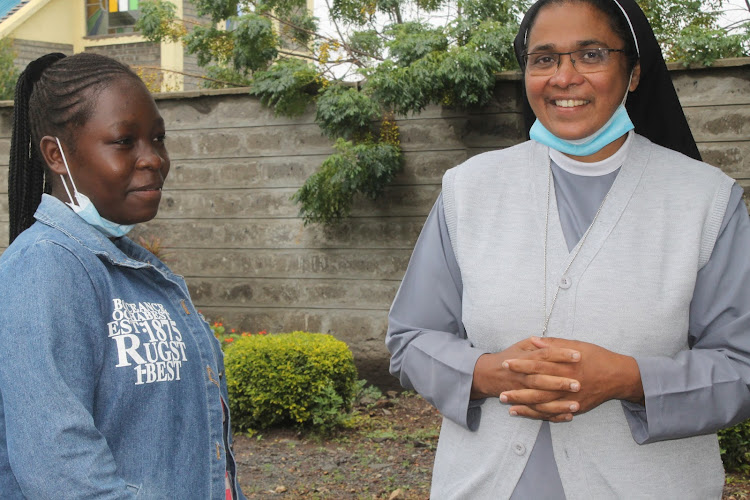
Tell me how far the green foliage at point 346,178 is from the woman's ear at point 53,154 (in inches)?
213

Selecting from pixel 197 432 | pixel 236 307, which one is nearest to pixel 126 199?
pixel 197 432

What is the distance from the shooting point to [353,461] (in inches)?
222

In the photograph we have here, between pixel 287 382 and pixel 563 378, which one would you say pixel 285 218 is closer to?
pixel 287 382

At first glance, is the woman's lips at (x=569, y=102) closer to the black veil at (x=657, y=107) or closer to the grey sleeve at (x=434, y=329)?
the black veil at (x=657, y=107)

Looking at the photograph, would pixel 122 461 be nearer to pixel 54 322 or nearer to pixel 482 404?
pixel 54 322

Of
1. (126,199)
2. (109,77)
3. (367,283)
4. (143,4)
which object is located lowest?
(367,283)

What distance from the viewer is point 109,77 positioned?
188 cm

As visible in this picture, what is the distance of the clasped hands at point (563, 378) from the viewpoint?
5.99 feet

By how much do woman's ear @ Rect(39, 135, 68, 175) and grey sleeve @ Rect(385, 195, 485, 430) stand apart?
876mm

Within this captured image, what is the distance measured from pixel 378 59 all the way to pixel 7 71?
10991 millimetres

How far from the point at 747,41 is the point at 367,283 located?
154 inches

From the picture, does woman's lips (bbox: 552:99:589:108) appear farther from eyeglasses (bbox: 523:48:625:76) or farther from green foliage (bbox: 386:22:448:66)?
green foliage (bbox: 386:22:448:66)

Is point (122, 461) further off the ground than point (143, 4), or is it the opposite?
point (143, 4)

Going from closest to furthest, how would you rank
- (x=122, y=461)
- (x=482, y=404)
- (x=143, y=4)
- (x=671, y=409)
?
1. (x=122, y=461)
2. (x=671, y=409)
3. (x=482, y=404)
4. (x=143, y=4)
